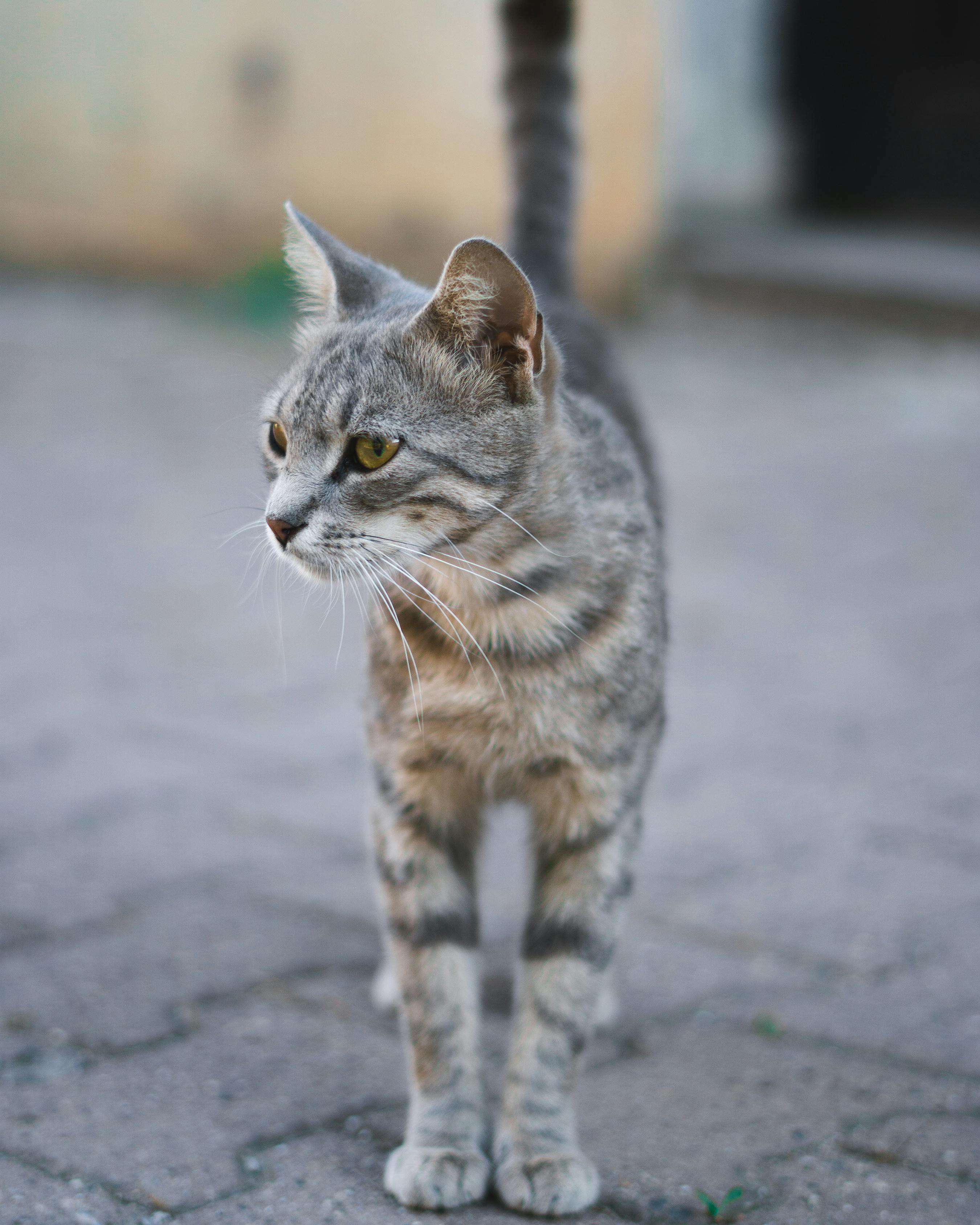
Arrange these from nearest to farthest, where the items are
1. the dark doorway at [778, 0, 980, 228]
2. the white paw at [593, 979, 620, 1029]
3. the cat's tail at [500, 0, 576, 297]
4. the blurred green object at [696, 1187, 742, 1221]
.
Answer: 1. the blurred green object at [696, 1187, 742, 1221]
2. the white paw at [593, 979, 620, 1029]
3. the cat's tail at [500, 0, 576, 297]
4. the dark doorway at [778, 0, 980, 228]

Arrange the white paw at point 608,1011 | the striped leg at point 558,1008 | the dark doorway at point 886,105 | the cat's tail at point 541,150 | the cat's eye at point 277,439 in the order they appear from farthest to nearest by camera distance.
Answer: the dark doorway at point 886,105
the cat's tail at point 541,150
the white paw at point 608,1011
the cat's eye at point 277,439
the striped leg at point 558,1008

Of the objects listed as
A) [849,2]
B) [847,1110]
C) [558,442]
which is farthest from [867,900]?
[849,2]

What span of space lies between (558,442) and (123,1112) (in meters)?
1.25

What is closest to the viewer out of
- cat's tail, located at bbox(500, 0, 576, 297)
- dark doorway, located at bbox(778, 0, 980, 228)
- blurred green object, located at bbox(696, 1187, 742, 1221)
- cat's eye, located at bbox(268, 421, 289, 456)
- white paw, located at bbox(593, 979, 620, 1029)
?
blurred green object, located at bbox(696, 1187, 742, 1221)

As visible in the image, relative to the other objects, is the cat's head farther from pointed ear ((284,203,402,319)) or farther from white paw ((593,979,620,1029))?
white paw ((593,979,620,1029))

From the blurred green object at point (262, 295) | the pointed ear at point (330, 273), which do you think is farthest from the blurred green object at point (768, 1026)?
the blurred green object at point (262, 295)

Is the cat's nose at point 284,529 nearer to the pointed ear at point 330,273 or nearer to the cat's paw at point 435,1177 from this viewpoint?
the pointed ear at point 330,273

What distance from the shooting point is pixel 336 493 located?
1.94 m

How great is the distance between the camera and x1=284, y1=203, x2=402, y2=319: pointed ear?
89.1 inches

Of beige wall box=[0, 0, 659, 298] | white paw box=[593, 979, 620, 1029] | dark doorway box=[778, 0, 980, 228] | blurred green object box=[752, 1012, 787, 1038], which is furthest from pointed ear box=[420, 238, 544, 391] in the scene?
dark doorway box=[778, 0, 980, 228]

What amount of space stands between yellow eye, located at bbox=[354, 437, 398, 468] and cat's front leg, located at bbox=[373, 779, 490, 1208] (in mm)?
527

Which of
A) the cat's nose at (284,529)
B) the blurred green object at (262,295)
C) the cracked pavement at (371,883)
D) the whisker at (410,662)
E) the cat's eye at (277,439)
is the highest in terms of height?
the cat's eye at (277,439)

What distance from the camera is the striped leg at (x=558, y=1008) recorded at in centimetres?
191

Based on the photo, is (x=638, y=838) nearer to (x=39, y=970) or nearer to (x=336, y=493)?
(x=336, y=493)
